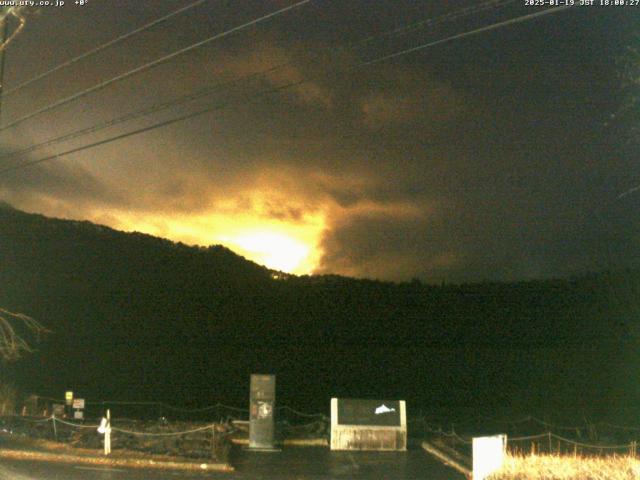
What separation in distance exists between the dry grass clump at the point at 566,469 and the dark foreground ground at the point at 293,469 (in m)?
2.91

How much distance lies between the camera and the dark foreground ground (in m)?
18.0

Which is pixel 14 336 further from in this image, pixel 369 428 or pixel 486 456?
pixel 486 456

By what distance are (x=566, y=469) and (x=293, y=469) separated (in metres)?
7.79

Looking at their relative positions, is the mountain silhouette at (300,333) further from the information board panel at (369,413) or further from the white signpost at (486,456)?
the white signpost at (486,456)

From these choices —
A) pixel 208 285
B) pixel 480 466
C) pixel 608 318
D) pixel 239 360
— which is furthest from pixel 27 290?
pixel 480 466

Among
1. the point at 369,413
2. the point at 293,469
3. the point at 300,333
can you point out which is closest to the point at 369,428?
the point at 369,413

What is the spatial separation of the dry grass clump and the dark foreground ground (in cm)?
291

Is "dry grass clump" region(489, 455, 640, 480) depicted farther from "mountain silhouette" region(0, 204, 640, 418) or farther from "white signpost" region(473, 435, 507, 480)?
"mountain silhouette" region(0, 204, 640, 418)

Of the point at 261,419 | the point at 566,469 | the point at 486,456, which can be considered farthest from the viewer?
the point at 261,419

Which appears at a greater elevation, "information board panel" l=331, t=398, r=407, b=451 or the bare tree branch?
the bare tree branch

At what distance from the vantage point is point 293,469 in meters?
20.5

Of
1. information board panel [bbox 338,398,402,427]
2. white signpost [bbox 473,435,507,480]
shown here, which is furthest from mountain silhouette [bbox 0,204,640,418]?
white signpost [bbox 473,435,507,480]

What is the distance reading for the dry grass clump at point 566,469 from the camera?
14.4 metres

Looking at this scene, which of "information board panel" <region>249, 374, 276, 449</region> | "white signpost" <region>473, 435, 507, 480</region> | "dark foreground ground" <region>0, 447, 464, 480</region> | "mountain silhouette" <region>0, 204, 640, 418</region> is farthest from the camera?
"mountain silhouette" <region>0, 204, 640, 418</region>
